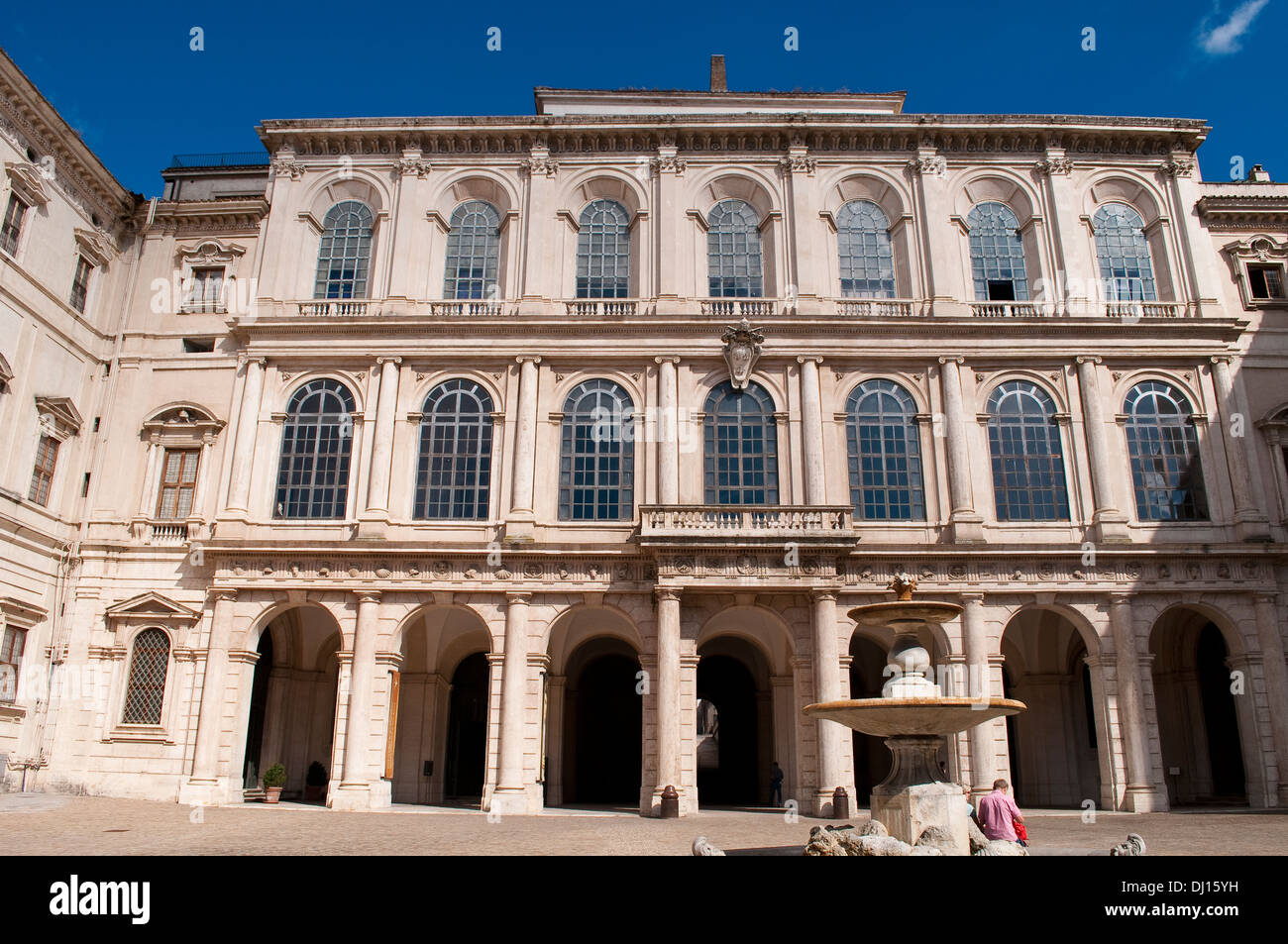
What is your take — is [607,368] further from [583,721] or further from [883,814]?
[883,814]

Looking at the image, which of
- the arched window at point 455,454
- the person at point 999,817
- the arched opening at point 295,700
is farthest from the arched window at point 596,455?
the person at point 999,817

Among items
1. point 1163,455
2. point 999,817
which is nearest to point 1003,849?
point 999,817

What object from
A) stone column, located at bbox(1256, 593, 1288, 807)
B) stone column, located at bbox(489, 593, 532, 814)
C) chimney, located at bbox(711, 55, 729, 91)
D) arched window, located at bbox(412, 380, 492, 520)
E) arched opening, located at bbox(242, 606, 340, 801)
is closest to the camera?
stone column, located at bbox(489, 593, 532, 814)

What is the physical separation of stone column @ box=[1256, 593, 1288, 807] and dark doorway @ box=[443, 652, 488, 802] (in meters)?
21.4

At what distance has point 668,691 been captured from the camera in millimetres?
24422

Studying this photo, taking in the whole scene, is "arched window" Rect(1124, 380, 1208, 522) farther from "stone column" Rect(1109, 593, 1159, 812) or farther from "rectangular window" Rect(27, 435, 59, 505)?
"rectangular window" Rect(27, 435, 59, 505)

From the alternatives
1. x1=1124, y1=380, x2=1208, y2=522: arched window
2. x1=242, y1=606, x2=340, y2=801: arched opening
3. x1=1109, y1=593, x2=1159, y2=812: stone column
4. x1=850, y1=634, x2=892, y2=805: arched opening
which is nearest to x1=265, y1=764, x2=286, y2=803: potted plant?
x1=242, y1=606, x2=340, y2=801: arched opening

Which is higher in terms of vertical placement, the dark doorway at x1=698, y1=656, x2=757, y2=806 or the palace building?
the palace building

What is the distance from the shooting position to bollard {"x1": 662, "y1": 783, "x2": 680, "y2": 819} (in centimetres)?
2273

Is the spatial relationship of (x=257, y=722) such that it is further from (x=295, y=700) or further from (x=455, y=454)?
(x=455, y=454)

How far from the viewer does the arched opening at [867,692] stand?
29891mm

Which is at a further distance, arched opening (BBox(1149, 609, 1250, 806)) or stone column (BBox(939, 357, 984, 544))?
arched opening (BBox(1149, 609, 1250, 806))

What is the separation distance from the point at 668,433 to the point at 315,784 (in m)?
13.8

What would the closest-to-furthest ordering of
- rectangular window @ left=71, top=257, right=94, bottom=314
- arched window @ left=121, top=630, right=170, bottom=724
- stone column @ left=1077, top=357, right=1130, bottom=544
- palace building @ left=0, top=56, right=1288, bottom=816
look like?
palace building @ left=0, top=56, right=1288, bottom=816 → arched window @ left=121, top=630, right=170, bottom=724 → stone column @ left=1077, top=357, right=1130, bottom=544 → rectangular window @ left=71, top=257, right=94, bottom=314
